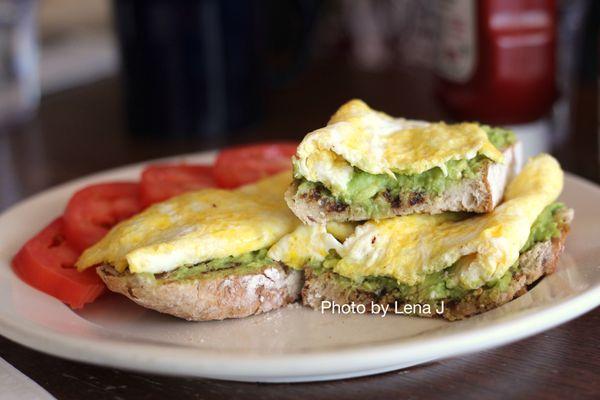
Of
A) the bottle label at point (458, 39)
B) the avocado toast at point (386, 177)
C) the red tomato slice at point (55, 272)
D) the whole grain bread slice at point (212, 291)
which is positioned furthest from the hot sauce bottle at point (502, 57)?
the red tomato slice at point (55, 272)

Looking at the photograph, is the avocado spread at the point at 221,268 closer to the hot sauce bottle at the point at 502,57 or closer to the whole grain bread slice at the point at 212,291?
the whole grain bread slice at the point at 212,291

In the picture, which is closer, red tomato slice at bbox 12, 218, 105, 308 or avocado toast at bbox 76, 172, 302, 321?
avocado toast at bbox 76, 172, 302, 321

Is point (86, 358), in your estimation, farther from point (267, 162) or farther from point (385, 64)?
point (385, 64)

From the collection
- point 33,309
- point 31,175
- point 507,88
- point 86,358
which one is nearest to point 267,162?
point 33,309


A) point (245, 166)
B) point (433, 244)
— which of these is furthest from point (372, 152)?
point (245, 166)

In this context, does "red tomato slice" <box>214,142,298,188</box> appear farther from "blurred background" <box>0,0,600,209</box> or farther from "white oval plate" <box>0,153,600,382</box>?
"blurred background" <box>0,0,600,209</box>

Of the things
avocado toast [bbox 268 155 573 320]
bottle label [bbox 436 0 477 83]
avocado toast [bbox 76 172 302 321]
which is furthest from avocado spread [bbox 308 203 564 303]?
bottle label [bbox 436 0 477 83]
